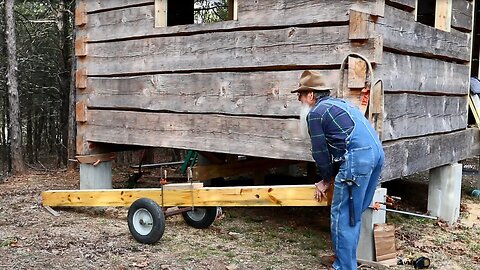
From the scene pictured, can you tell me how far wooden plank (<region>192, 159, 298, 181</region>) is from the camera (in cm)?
793

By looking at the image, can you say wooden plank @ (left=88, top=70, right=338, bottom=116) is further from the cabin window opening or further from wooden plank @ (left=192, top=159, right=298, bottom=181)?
wooden plank @ (left=192, top=159, right=298, bottom=181)

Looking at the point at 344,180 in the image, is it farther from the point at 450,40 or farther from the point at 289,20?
the point at 450,40

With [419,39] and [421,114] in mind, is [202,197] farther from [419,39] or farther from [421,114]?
[419,39]

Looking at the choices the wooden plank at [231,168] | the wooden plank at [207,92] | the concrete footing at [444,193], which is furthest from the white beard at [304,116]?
the concrete footing at [444,193]

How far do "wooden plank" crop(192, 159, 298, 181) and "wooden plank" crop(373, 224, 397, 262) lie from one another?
2.60 m

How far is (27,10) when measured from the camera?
19.5 m

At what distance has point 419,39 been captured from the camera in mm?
6195

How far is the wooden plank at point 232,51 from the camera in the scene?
18.0 ft

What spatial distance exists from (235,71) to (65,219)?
2.94m

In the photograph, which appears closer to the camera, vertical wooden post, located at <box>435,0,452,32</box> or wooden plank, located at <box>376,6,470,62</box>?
wooden plank, located at <box>376,6,470,62</box>

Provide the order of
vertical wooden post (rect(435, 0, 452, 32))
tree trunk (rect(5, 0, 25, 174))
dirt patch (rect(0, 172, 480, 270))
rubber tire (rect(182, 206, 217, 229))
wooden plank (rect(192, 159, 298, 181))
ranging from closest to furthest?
dirt patch (rect(0, 172, 480, 270)) < rubber tire (rect(182, 206, 217, 229)) < vertical wooden post (rect(435, 0, 452, 32)) < wooden plank (rect(192, 159, 298, 181)) < tree trunk (rect(5, 0, 25, 174))

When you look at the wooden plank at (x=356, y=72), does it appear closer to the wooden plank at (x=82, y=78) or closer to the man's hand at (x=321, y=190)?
the man's hand at (x=321, y=190)

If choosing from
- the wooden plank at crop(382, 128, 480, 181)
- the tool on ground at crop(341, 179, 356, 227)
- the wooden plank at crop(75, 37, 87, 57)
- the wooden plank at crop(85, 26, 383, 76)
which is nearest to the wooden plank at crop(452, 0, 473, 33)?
the wooden plank at crop(382, 128, 480, 181)

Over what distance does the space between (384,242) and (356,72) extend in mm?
1717
